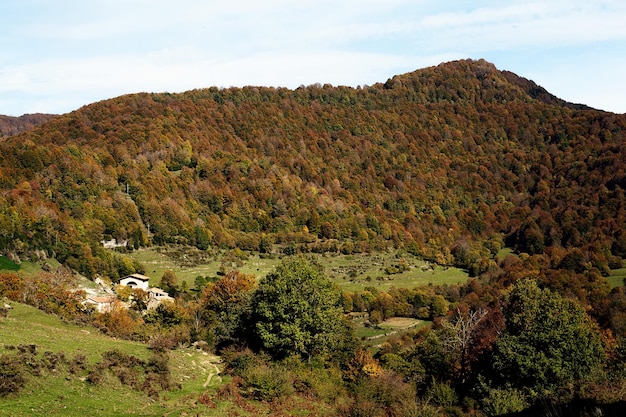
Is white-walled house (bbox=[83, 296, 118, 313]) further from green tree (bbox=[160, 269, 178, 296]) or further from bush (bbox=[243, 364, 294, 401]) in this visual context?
bush (bbox=[243, 364, 294, 401])

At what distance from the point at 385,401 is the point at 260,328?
1114 cm

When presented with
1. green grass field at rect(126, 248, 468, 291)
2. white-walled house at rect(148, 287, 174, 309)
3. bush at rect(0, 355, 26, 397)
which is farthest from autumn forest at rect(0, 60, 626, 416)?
bush at rect(0, 355, 26, 397)

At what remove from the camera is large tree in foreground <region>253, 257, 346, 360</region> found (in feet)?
125

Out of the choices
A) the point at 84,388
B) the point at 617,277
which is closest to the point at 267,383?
the point at 84,388

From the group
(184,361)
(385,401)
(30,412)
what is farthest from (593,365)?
(30,412)

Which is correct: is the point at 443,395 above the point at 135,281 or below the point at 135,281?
above

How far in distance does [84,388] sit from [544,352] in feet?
87.4

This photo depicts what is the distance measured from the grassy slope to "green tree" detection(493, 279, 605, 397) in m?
18.5

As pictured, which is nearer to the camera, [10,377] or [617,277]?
[10,377]

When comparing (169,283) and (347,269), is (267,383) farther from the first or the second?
(347,269)

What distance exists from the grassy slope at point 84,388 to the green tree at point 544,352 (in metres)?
18.5

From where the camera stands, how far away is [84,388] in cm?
2466

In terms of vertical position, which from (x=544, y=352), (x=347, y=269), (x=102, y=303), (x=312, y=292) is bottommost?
(x=347, y=269)

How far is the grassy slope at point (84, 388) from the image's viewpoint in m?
22.0
